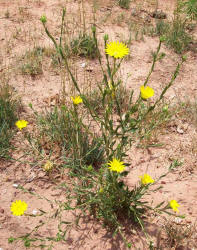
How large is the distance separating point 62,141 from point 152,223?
1.08 m

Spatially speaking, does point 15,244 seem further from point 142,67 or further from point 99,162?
point 142,67

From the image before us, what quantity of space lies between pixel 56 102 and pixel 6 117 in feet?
2.06

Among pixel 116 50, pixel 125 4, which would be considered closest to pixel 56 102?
pixel 116 50

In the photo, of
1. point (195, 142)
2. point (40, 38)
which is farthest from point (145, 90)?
point (40, 38)

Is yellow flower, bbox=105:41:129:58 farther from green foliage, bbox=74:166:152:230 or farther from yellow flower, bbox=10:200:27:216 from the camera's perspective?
yellow flower, bbox=10:200:27:216

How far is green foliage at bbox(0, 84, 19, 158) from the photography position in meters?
2.41

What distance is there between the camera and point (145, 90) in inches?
61.8

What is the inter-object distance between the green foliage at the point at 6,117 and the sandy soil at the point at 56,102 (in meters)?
0.11

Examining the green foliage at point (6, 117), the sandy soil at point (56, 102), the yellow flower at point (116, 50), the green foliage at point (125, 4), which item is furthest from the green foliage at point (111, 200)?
the green foliage at point (125, 4)

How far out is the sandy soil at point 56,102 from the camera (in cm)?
192

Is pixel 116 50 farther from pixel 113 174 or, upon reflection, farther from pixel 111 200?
pixel 111 200

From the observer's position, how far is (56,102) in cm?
301

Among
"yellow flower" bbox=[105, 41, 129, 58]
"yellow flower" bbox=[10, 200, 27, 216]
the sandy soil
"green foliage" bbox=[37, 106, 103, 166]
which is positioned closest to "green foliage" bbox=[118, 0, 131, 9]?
the sandy soil

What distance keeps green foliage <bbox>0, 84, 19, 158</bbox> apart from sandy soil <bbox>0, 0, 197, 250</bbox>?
0.35 feet
